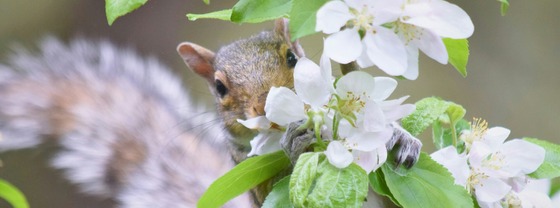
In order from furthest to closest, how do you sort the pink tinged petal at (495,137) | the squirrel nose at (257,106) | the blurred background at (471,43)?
the blurred background at (471,43)
the squirrel nose at (257,106)
the pink tinged petal at (495,137)

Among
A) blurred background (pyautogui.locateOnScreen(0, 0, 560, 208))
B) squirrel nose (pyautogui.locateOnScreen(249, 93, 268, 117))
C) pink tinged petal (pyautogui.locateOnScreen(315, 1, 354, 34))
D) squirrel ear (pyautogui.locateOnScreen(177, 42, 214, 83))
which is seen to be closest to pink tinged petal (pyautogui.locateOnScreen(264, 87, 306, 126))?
pink tinged petal (pyautogui.locateOnScreen(315, 1, 354, 34))

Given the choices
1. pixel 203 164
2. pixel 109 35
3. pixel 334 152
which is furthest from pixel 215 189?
pixel 109 35

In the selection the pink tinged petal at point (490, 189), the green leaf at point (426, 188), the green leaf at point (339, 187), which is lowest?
the pink tinged petal at point (490, 189)

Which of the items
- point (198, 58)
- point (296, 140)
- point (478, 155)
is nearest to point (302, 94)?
point (296, 140)

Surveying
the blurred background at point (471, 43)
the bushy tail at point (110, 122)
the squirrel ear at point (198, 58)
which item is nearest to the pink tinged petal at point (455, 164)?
the squirrel ear at point (198, 58)

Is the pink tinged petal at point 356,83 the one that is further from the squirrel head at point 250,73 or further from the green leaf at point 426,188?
the squirrel head at point 250,73

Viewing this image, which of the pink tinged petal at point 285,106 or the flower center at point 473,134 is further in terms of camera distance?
the flower center at point 473,134
